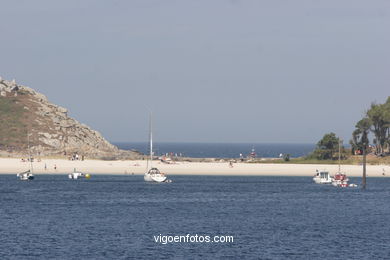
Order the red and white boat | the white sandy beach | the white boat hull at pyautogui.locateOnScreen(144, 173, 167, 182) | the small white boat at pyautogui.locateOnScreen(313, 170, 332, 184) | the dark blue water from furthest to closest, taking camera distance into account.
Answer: the white sandy beach
the white boat hull at pyautogui.locateOnScreen(144, 173, 167, 182)
the small white boat at pyautogui.locateOnScreen(313, 170, 332, 184)
the red and white boat
the dark blue water

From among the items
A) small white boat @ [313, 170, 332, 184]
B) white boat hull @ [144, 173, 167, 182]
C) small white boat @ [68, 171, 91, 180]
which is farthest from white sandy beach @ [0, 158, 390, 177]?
white boat hull @ [144, 173, 167, 182]

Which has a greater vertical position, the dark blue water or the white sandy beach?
the white sandy beach

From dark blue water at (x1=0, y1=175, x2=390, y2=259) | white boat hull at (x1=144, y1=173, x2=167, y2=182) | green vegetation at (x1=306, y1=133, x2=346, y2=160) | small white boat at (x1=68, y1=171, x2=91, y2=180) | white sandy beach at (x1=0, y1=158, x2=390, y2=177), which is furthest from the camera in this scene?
green vegetation at (x1=306, y1=133, x2=346, y2=160)

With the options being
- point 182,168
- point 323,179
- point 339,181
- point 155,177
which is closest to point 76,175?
point 155,177

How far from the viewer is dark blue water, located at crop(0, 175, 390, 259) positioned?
7388 centimetres

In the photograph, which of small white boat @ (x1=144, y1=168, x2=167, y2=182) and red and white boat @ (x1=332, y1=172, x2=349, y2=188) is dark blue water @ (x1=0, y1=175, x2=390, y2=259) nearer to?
red and white boat @ (x1=332, y1=172, x2=349, y2=188)

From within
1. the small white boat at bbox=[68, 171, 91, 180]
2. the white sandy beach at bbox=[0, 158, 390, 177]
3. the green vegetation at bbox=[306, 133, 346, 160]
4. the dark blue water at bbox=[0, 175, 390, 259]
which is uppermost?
the green vegetation at bbox=[306, 133, 346, 160]

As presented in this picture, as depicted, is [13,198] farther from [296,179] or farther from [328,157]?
[328,157]

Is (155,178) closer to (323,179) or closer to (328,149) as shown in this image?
(323,179)

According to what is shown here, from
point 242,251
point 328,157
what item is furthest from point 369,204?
point 328,157

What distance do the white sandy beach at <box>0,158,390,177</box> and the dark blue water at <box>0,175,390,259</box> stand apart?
92.4 feet

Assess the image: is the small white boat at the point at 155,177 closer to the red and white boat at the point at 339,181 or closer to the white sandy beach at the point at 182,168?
the white sandy beach at the point at 182,168

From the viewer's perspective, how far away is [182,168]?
188375 millimetres

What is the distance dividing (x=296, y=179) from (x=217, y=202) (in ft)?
179
